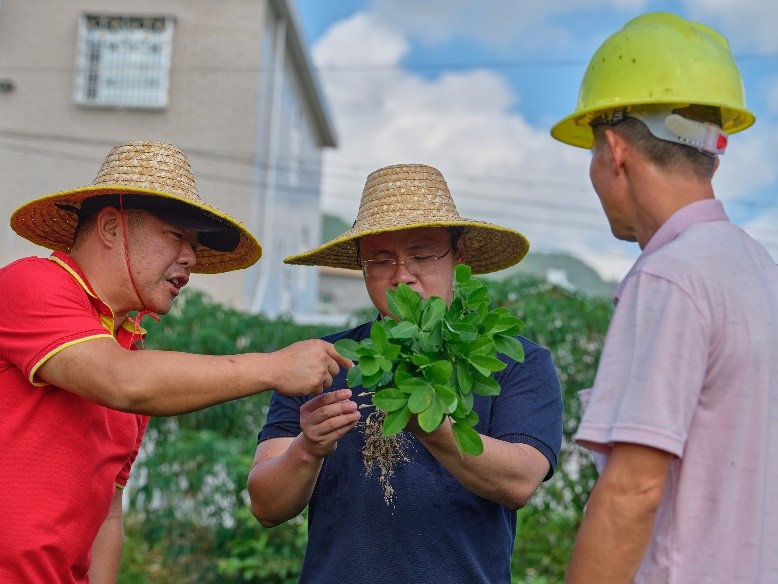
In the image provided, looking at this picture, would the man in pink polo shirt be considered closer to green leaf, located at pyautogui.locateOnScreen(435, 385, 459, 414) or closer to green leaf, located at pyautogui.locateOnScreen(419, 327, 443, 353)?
green leaf, located at pyautogui.locateOnScreen(435, 385, 459, 414)

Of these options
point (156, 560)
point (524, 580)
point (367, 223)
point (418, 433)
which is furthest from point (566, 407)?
point (418, 433)

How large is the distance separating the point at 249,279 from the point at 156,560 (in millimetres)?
6767

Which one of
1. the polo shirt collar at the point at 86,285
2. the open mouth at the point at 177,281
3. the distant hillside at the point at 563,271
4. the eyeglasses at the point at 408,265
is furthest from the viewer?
the distant hillside at the point at 563,271

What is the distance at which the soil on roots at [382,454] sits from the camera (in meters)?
2.85

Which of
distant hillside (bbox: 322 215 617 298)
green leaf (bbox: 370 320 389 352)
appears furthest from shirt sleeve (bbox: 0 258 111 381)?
distant hillside (bbox: 322 215 617 298)

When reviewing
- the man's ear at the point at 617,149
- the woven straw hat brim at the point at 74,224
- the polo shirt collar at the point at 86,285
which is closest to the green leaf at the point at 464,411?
the man's ear at the point at 617,149

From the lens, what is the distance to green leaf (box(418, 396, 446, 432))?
7.43 ft

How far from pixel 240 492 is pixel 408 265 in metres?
3.84

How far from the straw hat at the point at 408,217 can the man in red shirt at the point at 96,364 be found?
405mm

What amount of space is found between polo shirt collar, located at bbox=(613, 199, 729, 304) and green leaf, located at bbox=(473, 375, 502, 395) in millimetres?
451

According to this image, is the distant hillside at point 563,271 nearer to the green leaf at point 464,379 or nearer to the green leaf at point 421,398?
the green leaf at point 464,379

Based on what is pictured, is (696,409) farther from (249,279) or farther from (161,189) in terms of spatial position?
(249,279)

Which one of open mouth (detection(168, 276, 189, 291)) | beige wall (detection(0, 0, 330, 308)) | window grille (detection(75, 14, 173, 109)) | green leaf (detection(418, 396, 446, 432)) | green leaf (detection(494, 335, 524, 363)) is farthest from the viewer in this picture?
window grille (detection(75, 14, 173, 109))

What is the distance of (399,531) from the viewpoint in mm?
2799
